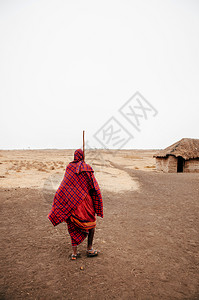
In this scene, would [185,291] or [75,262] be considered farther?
[75,262]

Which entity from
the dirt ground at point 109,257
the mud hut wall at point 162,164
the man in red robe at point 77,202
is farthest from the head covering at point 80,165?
the mud hut wall at point 162,164

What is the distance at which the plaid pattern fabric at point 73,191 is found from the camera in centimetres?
310

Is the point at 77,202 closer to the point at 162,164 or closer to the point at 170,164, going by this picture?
the point at 170,164

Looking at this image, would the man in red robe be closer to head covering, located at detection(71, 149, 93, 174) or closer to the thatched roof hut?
head covering, located at detection(71, 149, 93, 174)

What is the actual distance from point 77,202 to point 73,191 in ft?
0.60

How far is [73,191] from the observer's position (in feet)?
10.2

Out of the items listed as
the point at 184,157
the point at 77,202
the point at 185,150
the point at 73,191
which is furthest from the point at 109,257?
the point at 185,150

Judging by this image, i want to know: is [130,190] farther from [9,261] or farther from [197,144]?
[197,144]

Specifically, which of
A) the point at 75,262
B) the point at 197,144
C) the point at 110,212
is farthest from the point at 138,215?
the point at 197,144

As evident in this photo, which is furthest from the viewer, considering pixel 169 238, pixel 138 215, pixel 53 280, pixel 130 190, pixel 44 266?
pixel 130 190

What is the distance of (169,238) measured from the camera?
4332 millimetres

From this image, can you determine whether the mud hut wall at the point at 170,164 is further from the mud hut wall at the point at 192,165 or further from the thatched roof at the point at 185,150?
the mud hut wall at the point at 192,165

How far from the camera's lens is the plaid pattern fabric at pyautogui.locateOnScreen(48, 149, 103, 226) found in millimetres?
3102

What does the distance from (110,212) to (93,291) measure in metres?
3.67
